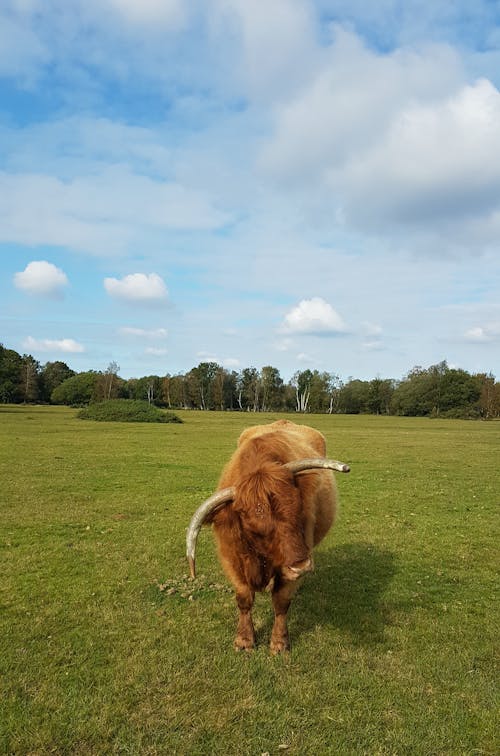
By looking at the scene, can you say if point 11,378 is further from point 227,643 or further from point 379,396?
point 227,643

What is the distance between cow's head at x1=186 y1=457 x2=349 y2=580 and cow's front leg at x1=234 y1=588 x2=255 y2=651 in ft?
3.27

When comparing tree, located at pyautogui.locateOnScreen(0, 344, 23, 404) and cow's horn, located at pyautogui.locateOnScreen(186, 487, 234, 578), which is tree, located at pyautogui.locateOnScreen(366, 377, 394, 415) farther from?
cow's horn, located at pyautogui.locateOnScreen(186, 487, 234, 578)

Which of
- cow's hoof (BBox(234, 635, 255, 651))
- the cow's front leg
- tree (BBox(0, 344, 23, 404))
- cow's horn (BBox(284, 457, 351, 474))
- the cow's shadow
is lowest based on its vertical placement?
the cow's shadow

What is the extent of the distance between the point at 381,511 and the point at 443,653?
8.76m

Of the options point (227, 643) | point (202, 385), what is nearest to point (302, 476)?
point (227, 643)

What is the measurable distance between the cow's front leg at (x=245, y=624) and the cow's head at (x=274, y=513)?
1.00 meters

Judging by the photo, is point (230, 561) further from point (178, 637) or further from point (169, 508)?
point (169, 508)

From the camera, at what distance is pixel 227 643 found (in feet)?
21.9

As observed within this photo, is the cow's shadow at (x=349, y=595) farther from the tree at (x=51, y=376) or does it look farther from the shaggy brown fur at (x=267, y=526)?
the tree at (x=51, y=376)

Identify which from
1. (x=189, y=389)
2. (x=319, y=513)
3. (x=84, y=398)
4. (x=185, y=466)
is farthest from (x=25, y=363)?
(x=319, y=513)

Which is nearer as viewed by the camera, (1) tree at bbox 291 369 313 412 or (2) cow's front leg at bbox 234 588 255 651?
(2) cow's front leg at bbox 234 588 255 651

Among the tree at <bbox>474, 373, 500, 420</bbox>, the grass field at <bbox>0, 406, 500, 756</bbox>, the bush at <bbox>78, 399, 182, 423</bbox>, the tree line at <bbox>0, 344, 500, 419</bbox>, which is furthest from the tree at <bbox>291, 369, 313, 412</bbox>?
the grass field at <bbox>0, 406, 500, 756</bbox>

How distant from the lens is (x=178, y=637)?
6773 mm

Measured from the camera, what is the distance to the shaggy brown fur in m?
5.61
